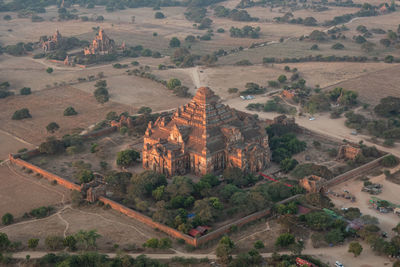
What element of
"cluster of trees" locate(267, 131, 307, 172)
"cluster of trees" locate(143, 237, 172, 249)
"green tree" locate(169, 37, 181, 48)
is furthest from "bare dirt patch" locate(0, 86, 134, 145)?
"green tree" locate(169, 37, 181, 48)

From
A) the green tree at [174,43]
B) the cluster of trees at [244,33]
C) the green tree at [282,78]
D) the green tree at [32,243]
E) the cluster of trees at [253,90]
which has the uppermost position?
the cluster of trees at [244,33]

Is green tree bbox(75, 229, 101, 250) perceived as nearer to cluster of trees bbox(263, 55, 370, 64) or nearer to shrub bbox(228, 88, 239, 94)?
shrub bbox(228, 88, 239, 94)

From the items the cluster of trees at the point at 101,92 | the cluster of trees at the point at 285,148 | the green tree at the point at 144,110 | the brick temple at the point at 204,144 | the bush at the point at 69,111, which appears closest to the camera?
the brick temple at the point at 204,144

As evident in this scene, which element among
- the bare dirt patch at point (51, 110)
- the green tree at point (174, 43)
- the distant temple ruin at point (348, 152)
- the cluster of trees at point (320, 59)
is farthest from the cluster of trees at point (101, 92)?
the distant temple ruin at point (348, 152)

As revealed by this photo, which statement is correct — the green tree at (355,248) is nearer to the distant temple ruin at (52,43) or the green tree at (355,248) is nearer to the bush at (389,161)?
the bush at (389,161)

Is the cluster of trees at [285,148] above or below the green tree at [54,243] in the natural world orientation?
above

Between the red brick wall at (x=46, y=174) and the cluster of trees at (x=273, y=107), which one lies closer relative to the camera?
the red brick wall at (x=46, y=174)

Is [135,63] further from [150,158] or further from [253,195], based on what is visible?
[253,195]
